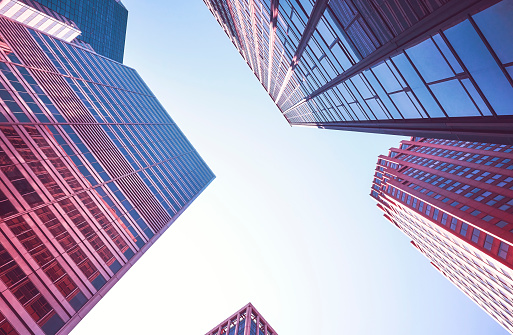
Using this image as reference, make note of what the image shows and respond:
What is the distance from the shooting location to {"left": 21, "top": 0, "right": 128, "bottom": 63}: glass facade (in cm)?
8200

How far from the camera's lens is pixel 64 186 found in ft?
104

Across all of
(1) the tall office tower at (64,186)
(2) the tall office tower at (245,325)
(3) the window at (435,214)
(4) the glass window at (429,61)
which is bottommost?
(2) the tall office tower at (245,325)

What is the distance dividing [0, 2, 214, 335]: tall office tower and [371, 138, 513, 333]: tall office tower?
5470 cm

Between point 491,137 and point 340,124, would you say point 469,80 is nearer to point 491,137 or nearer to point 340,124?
point 491,137

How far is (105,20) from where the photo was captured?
102 metres

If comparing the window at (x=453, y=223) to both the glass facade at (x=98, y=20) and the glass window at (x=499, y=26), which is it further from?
the glass facade at (x=98, y=20)

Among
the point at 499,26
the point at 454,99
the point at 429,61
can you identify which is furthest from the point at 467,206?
the point at 499,26

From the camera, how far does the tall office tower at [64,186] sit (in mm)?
23406

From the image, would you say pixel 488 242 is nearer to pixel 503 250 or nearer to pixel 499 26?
pixel 503 250

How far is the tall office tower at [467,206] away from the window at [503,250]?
136mm

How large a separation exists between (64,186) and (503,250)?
6228 centimetres

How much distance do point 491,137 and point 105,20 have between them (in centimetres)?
12765

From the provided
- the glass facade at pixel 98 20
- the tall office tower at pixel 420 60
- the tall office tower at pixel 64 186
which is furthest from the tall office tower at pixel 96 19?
the tall office tower at pixel 420 60

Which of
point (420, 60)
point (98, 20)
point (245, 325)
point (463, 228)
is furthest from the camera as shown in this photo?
→ point (98, 20)
